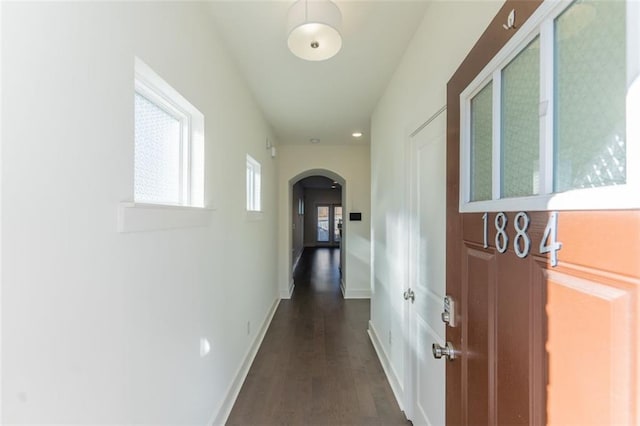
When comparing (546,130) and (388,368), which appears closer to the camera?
(546,130)

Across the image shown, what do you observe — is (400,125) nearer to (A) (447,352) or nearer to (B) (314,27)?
(B) (314,27)

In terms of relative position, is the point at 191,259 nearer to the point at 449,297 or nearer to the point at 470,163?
the point at 449,297

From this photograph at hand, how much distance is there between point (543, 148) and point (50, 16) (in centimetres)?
125

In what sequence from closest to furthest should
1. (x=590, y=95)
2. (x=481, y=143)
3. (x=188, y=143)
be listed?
(x=590, y=95), (x=481, y=143), (x=188, y=143)

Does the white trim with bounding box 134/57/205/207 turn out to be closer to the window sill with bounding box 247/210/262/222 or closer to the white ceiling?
the white ceiling

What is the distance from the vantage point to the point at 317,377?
2633 millimetres

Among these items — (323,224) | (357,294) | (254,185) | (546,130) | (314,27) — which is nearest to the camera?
(546,130)

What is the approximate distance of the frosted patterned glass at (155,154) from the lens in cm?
127

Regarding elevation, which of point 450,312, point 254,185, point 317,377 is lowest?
point 317,377

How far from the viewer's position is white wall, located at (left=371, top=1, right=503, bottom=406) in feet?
4.49

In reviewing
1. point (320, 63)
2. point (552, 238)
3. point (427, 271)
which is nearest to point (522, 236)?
point (552, 238)

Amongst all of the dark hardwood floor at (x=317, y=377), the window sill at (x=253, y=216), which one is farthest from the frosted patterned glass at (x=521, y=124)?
the window sill at (x=253, y=216)

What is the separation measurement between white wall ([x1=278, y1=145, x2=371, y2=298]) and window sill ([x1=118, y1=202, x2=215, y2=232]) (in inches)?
142

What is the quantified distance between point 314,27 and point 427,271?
4.82 ft
